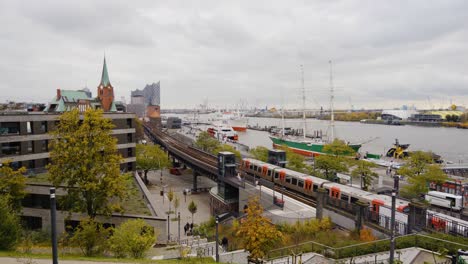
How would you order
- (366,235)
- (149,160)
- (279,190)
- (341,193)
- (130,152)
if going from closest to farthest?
1. (366,235)
2. (341,193)
3. (279,190)
4. (130,152)
5. (149,160)

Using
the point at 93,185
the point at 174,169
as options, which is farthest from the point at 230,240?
the point at 174,169

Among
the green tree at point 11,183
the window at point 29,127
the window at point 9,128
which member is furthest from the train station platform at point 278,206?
the window at point 9,128

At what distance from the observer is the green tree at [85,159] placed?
66.4 feet

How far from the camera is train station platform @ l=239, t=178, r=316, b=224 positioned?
26719 millimetres

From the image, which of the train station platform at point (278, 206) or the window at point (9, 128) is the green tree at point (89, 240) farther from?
the window at point (9, 128)

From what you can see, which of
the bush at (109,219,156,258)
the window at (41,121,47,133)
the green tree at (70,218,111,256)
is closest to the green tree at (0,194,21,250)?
the green tree at (70,218,111,256)

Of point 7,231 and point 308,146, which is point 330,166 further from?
point 308,146

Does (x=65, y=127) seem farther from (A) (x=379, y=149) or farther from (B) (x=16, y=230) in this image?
(A) (x=379, y=149)

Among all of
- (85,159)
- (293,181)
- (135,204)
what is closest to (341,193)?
(293,181)

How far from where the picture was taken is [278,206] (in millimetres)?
29359

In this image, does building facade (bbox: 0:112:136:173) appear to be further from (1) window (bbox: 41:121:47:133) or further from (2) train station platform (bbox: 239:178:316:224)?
(2) train station platform (bbox: 239:178:316:224)

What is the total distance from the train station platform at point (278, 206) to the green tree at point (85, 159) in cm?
1287

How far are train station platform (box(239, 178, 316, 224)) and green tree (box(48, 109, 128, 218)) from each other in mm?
12869

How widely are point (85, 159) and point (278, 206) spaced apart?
54.7ft
